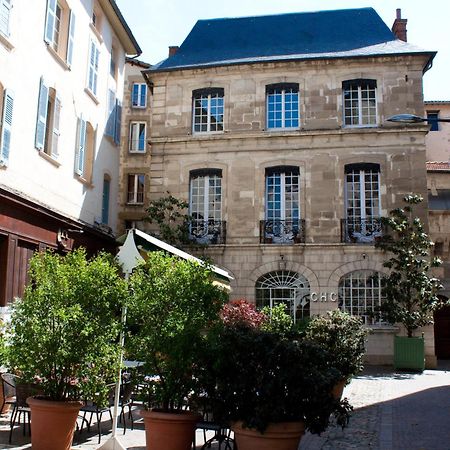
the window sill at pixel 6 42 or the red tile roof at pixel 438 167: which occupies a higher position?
the red tile roof at pixel 438 167

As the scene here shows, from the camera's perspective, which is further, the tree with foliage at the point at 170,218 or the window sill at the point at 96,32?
the tree with foliage at the point at 170,218

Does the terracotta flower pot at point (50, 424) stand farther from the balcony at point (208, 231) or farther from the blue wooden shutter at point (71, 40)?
the balcony at point (208, 231)

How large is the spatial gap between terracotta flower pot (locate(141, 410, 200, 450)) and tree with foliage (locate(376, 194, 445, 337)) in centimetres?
1098

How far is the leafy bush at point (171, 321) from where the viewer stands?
606 cm

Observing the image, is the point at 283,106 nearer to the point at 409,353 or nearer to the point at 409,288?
the point at 409,288

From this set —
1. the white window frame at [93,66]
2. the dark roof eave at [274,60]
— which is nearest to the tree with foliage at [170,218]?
the white window frame at [93,66]

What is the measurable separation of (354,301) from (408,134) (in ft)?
17.4

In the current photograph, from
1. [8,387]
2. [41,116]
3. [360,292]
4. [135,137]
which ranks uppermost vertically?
[135,137]

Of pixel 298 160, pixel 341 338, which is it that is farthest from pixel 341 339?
pixel 298 160

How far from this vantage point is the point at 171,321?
6.16 meters

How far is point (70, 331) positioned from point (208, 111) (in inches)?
534

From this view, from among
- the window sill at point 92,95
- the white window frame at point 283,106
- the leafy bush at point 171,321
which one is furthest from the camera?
the white window frame at point 283,106

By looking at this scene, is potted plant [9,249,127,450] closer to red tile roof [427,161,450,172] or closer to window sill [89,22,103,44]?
window sill [89,22,103,44]

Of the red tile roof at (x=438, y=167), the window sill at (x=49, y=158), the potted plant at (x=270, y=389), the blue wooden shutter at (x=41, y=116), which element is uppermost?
the red tile roof at (x=438, y=167)
